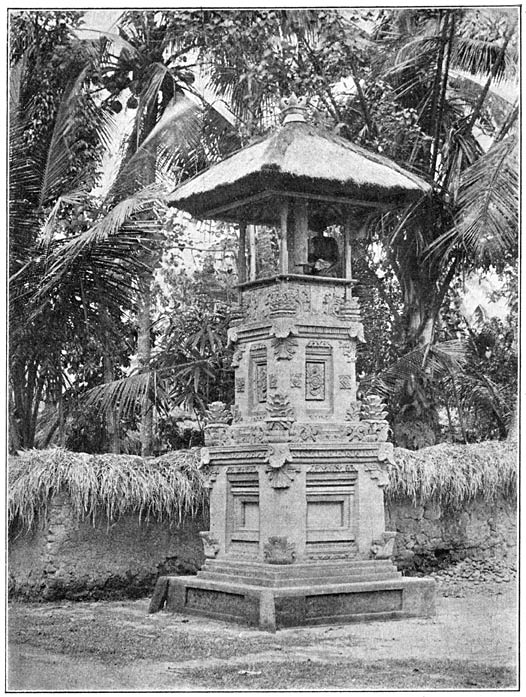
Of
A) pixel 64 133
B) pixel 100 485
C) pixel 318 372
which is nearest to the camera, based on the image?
pixel 318 372

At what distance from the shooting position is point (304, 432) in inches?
501

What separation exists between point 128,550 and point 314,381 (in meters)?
4.09

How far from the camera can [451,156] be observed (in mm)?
18922

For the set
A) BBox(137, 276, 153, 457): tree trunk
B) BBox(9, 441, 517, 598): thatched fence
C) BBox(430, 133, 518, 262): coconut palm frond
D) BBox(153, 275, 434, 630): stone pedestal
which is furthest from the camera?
BBox(137, 276, 153, 457): tree trunk

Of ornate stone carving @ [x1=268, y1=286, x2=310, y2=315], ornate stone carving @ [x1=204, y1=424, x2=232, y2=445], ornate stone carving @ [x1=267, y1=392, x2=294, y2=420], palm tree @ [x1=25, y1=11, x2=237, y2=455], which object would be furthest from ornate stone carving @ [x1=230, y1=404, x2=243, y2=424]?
palm tree @ [x1=25, y1=11, x2=237, y2=455]

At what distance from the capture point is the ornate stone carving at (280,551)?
1237 centimetres

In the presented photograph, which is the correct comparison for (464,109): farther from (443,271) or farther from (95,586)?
(95,586)

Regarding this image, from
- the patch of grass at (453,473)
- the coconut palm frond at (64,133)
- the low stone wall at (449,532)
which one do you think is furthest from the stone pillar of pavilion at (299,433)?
the low stone wall at (449,532)

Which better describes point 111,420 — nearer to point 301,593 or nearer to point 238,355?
point 238,355

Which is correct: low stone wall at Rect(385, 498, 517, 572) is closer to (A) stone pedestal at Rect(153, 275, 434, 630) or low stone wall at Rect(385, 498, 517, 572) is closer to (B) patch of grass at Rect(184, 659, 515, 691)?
(A) stone pedestal at Rect(153, 275, 434, 630)

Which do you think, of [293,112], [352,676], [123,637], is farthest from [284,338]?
[352,676]

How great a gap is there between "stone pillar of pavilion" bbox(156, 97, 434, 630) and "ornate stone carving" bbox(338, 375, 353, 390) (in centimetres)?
1

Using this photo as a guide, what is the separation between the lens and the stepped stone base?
39.3ft

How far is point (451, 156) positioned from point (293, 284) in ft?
22.8
